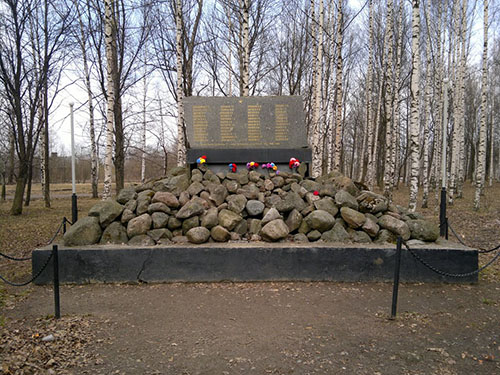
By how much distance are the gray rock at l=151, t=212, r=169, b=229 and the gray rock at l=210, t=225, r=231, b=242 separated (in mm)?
904

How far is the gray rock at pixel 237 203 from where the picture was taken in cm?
620

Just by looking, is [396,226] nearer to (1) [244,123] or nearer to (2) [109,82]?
(1) [244,123]

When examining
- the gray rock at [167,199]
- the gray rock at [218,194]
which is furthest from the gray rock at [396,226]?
the gray rock at [167,199]

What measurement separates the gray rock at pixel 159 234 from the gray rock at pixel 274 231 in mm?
1616

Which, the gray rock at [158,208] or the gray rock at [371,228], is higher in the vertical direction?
the gray rock at [158,208]

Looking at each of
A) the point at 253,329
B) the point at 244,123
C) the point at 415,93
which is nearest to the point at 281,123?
the point at 244,123

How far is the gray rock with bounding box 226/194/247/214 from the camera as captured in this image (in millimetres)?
6195

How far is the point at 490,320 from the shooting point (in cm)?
411

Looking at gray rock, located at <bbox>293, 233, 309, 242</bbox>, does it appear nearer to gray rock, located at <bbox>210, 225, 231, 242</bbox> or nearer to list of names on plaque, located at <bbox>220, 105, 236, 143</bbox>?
gray rock, located at <bbox>210, 225, 231, 242</bbox>

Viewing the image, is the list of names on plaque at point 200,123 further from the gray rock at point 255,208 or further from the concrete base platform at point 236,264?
the concrete base platform at point 236,264

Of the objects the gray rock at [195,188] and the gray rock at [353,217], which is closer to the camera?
the gray rock at [353,217]

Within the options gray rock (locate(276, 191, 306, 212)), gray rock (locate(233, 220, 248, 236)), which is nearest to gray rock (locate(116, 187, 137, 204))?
gray rock (locate(233, 220, 248, 236))

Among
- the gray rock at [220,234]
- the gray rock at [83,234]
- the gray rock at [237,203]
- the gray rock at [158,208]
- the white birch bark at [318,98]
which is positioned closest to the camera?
the gray rock at [83,234]

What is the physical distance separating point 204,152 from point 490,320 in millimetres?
5560
